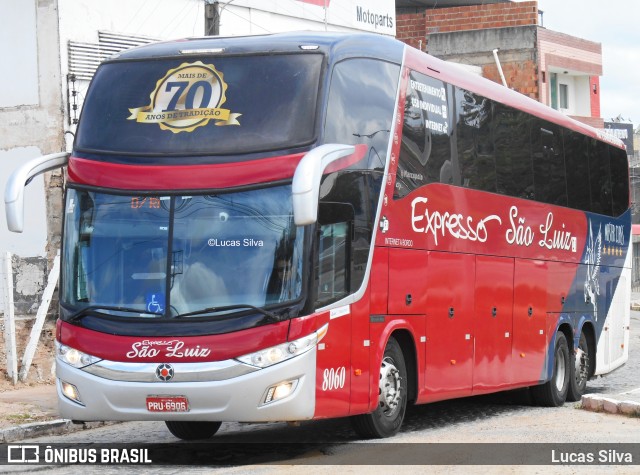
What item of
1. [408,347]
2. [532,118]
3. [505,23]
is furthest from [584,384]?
[505,23]

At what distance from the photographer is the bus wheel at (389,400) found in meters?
12.7

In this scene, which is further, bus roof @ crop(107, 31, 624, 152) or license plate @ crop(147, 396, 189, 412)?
bus roof @ crop(107, 31, 624, 152)

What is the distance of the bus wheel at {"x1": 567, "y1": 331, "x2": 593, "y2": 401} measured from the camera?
63.1ft

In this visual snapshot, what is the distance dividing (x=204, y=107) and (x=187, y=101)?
0.66 feet

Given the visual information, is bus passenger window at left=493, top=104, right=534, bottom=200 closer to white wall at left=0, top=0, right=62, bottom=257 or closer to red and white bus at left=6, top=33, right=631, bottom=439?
red and white bus at left=6, top=33, right=631, bottom=439

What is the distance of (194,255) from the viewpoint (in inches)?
441

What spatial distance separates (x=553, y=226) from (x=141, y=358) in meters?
8.74

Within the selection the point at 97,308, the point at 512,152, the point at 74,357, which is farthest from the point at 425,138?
the point at 74,357

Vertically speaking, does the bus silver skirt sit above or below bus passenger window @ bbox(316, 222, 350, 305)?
below

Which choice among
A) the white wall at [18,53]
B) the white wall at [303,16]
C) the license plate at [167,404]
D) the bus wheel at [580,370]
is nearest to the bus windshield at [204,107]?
the license plate at [167,404]

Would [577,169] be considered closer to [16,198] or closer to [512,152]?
[512,152]

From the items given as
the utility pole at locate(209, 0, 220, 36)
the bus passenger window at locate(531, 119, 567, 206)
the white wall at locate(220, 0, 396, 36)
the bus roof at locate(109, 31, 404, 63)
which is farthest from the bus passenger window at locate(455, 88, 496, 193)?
the utility pole at locate(209, 0, 220, 36)

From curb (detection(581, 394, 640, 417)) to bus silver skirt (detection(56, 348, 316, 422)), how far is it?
16.4ft

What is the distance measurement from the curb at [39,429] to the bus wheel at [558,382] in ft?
21.6
